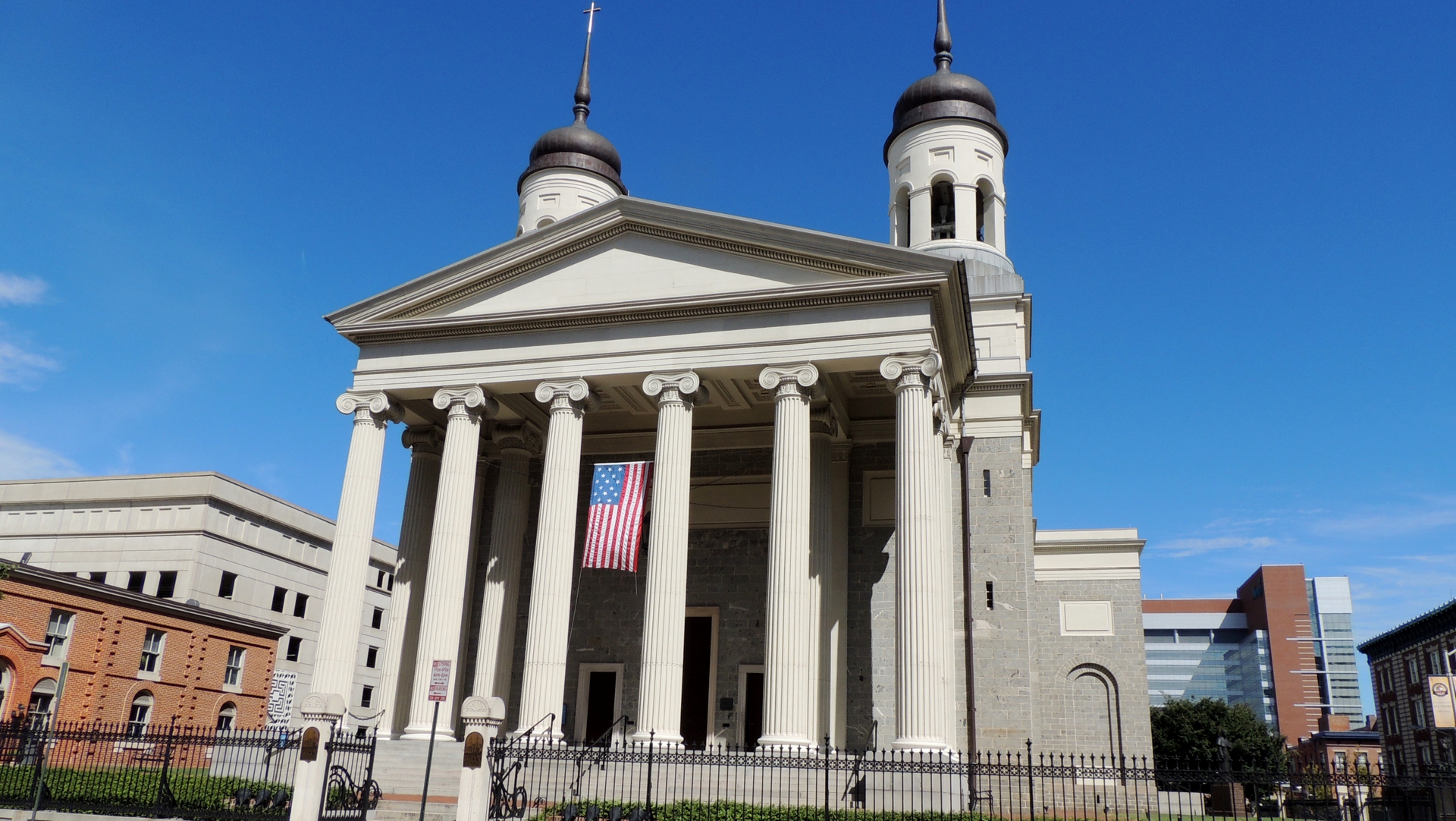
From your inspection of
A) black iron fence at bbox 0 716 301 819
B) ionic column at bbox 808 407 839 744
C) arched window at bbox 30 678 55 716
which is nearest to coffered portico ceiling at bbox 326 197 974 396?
ionic column at bbox 808 407 839 744

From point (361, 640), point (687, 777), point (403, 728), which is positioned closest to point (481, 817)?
point (687, 777)

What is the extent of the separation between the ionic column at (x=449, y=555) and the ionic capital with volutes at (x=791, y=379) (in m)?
7.19

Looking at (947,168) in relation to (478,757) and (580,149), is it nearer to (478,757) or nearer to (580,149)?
(580,149)

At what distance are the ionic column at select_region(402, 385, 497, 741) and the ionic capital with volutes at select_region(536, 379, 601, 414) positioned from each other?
67.3 inches

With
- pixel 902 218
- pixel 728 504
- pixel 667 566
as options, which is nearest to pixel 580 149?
pixel 902 218

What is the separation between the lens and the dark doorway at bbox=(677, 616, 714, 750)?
28.2m

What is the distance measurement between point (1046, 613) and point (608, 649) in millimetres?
13768

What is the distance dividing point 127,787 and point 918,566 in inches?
604

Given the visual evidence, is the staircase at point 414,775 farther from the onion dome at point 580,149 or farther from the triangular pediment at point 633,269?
the onion dome at point 580,149

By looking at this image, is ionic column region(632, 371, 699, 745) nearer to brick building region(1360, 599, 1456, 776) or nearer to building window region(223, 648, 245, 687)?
building window region(223, 648, 245, 687)

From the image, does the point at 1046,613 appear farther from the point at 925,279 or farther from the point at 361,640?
the point at 361,640

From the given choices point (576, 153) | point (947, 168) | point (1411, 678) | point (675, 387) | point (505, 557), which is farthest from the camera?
point (1411, 678)

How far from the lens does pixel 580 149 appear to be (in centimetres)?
4409

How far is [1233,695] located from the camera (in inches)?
5379
